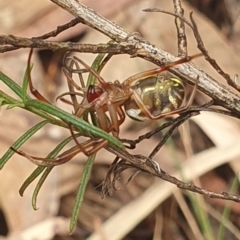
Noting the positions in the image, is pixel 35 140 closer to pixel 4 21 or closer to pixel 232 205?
pixel 4 21

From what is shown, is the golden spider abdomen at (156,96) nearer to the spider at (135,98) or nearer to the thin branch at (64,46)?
the spider at (135,98)

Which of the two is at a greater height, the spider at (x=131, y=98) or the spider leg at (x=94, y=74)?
the spider leg at (x=94, y=74)

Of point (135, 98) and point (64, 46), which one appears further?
point (135, 98)

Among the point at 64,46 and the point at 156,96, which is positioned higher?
the point at 64,46

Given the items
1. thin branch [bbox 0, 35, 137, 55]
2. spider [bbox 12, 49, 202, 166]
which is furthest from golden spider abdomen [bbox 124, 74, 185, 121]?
thin branch [bbox 0, 35, 137, 55]

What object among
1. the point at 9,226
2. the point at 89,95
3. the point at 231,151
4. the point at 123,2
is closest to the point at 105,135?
the point at 89,95

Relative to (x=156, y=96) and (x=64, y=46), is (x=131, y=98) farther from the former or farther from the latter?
(x=64, y=46)

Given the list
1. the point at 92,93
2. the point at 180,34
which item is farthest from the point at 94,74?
the point at 180,34

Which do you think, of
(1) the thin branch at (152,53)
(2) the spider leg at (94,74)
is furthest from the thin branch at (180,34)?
(2) the spider leg at (94,74)
